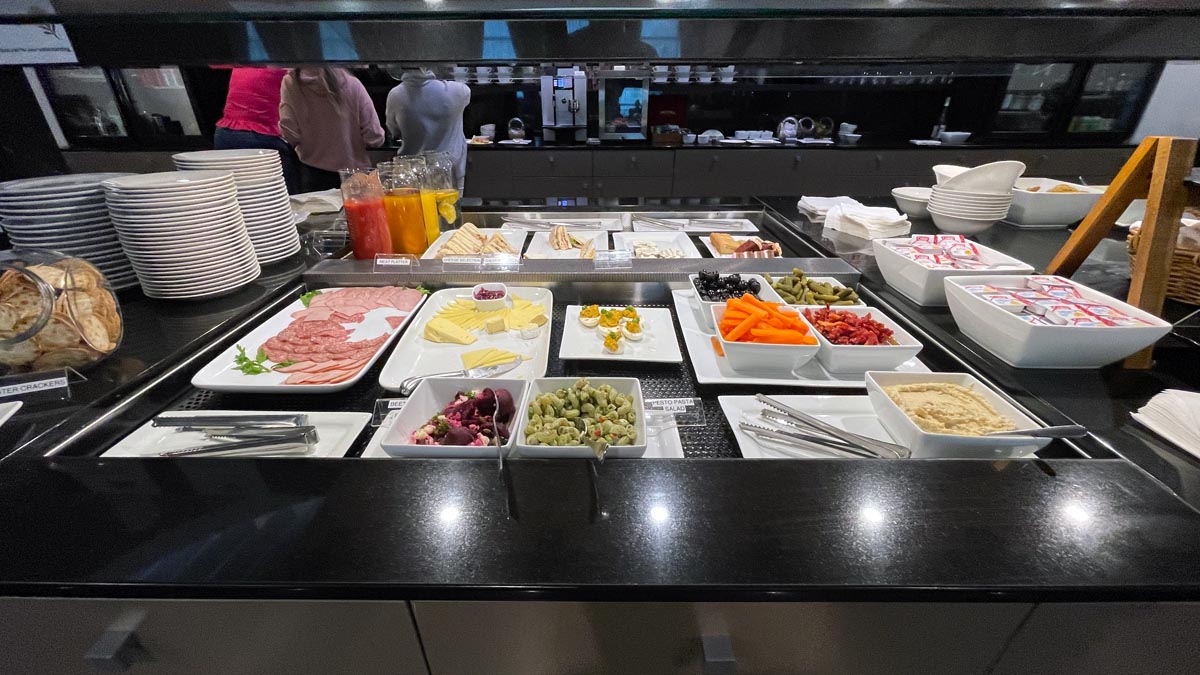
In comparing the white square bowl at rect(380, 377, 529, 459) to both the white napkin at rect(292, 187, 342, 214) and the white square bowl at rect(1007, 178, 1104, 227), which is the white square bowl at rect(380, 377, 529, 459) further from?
the white square bowl at rect(1007, 178, 1104, 227)

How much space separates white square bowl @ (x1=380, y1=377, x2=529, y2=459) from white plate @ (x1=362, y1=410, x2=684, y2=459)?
0.02m

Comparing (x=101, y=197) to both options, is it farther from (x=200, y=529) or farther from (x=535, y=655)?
(x=535, y=655)

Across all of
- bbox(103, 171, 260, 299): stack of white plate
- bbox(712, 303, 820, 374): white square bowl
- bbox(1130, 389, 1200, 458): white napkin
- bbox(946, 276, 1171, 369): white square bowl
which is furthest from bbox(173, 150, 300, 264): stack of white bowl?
bbox(1130, 389, 1200, 458): white napkin

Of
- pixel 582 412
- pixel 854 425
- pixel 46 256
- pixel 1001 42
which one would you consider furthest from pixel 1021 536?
pixel 46 256

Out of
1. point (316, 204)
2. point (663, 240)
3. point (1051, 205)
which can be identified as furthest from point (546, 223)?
point (1051, 205)

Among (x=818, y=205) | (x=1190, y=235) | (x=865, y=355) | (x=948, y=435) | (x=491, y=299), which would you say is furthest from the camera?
(x=818, y=205)

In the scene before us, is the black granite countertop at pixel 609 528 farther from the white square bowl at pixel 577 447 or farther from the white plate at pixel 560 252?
the white plate at pixel 560 252

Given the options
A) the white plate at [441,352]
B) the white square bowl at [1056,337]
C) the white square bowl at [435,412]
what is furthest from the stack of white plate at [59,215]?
the white square bowl at [1056,337]

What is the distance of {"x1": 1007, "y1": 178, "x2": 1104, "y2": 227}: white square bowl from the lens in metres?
1.79

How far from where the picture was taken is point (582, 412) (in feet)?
2.70

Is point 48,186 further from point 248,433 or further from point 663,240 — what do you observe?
point 663,240

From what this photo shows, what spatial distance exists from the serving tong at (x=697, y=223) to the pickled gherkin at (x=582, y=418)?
128 cm

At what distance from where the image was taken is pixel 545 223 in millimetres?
2016

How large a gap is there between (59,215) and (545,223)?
1368mm
